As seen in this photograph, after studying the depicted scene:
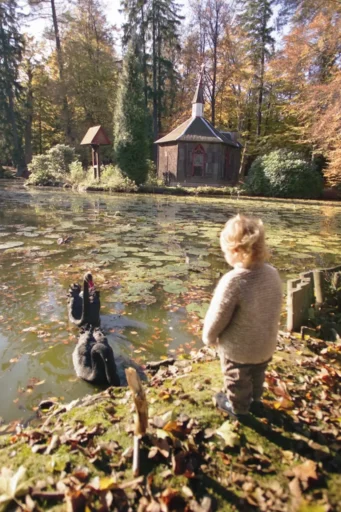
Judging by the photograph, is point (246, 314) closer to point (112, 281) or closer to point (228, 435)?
point (228, 435)

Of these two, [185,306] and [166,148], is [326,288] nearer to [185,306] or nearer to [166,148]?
[185,306]

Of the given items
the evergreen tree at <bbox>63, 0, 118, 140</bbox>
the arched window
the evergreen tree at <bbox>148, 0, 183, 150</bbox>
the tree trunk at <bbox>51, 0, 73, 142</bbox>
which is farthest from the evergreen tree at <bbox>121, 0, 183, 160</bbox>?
the arched window

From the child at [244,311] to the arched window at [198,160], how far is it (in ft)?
95.3

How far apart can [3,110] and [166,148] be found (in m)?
21.1

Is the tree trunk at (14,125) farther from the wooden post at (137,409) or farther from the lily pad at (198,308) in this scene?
the wooden post at (137,409)

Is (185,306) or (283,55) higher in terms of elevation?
(283,55)

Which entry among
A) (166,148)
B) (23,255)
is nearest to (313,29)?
(166,148)

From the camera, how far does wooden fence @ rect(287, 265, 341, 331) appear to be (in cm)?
376

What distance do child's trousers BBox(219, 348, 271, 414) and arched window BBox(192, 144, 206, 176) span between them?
2911 centimetres

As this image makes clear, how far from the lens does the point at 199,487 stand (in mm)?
1854

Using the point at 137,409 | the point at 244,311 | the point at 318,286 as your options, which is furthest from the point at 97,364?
the point at 318,286

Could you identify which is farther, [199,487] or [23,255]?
[23,255]

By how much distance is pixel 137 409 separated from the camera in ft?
6.61

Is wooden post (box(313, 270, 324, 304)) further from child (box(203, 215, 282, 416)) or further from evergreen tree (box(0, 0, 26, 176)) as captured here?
evergreen tree (box(0, 0, 26, 176))
